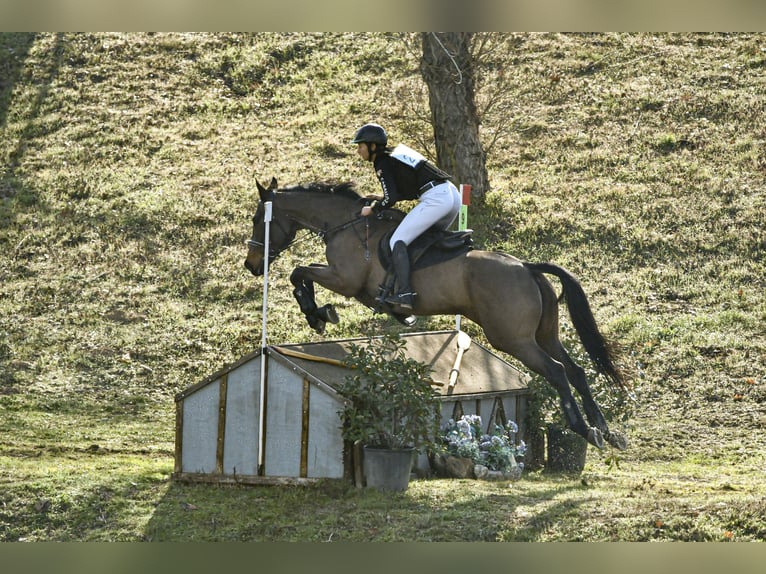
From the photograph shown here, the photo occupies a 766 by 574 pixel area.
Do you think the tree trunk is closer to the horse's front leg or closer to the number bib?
the number bib

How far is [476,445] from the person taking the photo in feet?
28.9

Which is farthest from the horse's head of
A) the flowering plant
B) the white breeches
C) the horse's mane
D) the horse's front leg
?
the flowering plant

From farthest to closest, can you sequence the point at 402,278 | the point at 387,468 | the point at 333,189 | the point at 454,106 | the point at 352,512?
the point at 454,106
the point at 333,189
the point at 402,278
the point at 387,468
the point at 352,512

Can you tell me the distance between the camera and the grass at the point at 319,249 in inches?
300

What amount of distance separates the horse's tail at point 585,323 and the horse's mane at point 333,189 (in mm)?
1553

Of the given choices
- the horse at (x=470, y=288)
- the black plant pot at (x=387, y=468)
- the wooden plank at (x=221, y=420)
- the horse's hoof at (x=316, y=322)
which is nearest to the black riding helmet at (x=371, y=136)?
the horse at (x=470, y=288)

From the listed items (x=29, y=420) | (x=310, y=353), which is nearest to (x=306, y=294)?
(x=310, y=353)

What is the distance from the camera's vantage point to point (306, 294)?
870cm

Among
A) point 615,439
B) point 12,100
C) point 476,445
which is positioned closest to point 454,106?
point 476,445

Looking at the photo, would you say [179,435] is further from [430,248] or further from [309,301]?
[430,248]

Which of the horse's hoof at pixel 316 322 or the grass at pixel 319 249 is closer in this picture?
the grass at pixel 319 249

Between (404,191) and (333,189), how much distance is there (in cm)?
70

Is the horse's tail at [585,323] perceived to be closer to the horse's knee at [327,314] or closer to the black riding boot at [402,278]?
the black riding boot at [402,278]

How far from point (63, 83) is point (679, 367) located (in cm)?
1407
